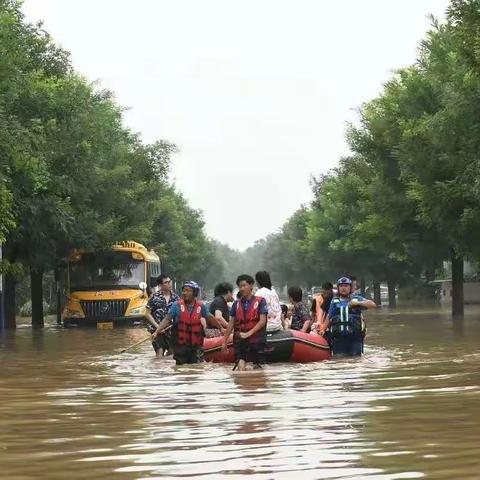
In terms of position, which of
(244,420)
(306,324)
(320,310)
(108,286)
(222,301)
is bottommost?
(244,420)

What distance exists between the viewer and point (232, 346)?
1833cm

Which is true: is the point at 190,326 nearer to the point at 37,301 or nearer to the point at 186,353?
the point at 186,353

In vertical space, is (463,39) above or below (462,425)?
above

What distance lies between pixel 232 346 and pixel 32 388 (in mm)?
3776

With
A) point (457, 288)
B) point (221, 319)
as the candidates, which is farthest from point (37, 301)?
point (221, 319)

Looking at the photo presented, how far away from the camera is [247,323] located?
16969mm

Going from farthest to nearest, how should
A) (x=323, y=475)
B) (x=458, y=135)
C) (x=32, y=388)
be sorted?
(x=458, y=135) → (x=32, y=388) → (x=323, y=475)

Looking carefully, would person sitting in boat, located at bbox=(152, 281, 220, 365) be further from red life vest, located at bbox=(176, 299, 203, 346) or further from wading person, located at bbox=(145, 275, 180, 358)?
wading person, located at bbox=(145, 275, 180, 358)

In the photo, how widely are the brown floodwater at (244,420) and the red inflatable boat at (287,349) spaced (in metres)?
0.34

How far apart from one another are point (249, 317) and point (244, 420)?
611 centimetres

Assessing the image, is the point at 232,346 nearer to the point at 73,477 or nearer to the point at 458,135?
the point at 73,477

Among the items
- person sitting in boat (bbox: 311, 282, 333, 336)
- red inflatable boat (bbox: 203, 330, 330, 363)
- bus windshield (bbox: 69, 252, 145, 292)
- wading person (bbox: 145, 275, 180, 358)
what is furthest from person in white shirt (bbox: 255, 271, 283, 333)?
bus windshield (bbox: 69, 252, 145, 292)

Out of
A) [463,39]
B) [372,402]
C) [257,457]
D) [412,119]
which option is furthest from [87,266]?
[257,457]

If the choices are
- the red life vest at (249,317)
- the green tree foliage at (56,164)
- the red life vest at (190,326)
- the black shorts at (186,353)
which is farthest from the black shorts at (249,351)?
the green tree foliage at (56,164)
